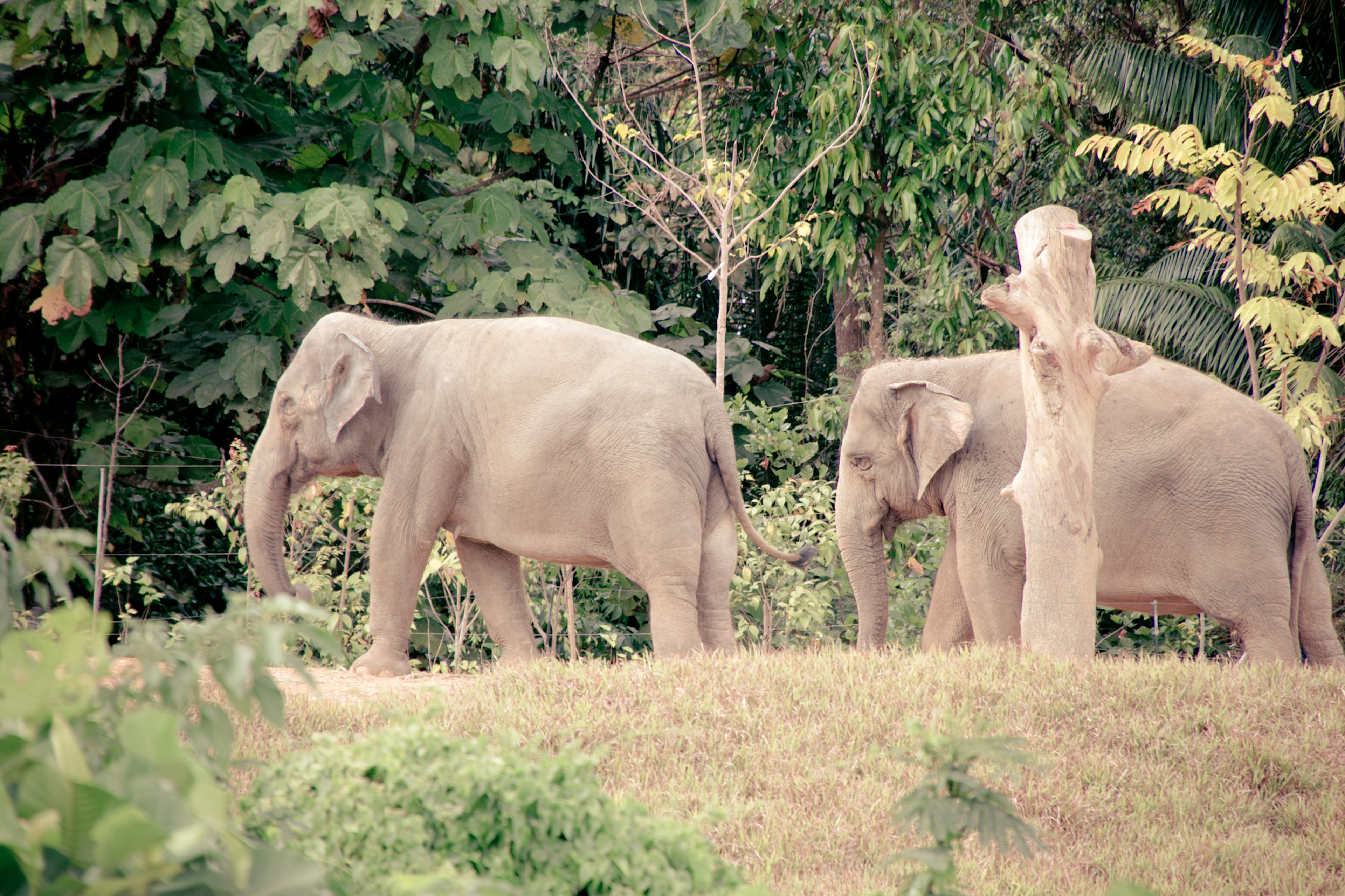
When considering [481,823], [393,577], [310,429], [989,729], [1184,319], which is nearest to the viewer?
[481,823]

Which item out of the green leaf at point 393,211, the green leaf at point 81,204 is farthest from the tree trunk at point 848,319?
the green leaf at point 81,204

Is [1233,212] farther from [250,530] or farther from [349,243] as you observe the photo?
[250,530]

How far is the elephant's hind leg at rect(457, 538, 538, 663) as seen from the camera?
7426 millimetres

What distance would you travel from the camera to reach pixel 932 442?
23.6 ft

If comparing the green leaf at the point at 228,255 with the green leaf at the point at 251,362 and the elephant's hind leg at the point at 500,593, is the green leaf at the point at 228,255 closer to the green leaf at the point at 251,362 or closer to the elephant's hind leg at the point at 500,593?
the green leaf at the point at 251,362

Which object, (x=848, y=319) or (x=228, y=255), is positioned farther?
(x=848, y=319)

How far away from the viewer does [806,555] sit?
7457 mm

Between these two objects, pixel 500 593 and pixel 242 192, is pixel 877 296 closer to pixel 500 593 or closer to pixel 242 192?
pixel 500 593

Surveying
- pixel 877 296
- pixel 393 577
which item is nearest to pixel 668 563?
pixel 393 577

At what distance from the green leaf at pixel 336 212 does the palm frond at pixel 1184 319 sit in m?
7.24

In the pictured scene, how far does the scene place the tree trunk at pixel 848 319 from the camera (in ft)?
40.5

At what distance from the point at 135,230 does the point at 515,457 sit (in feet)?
11.8

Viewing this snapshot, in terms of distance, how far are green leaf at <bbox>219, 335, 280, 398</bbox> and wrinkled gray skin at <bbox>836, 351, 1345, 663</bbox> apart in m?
4.16

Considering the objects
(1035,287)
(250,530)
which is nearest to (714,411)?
(1035,287)
